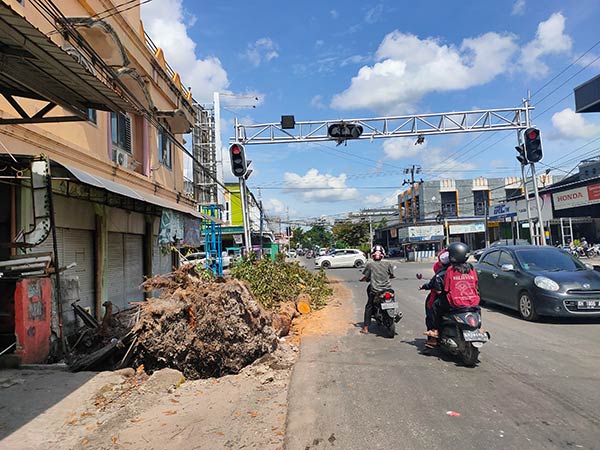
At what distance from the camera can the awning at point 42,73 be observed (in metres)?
4.02

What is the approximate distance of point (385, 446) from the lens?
3.50 meters

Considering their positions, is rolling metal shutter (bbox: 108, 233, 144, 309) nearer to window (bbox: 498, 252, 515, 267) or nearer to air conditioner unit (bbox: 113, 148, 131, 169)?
air conditioner unit (bbox: 113, 148, 131, 169)

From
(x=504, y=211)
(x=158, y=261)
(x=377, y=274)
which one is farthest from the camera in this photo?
(x=504, y=211)

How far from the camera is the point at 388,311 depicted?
7.50 metres

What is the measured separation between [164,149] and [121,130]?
10.8 feet

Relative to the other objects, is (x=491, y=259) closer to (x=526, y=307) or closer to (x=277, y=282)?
(x=526, y=307)

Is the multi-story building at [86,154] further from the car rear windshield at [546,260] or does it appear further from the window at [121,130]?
the car rear windshield at [546,260]

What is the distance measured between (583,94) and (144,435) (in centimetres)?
3653

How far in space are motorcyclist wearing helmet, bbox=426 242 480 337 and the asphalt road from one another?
0.82 m

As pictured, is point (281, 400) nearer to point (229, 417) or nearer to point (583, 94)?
point (229, 417)

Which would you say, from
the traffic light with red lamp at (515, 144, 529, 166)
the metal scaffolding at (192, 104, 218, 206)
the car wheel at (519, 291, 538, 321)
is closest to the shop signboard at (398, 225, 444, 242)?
the metal scaffolding at (192, 104, 218, 206)

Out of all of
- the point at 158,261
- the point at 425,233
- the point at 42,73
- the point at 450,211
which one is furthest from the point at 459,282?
the point at 450,211

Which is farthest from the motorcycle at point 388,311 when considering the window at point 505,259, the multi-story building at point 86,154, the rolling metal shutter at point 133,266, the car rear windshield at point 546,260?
the rolling metal shutter at point 133,266

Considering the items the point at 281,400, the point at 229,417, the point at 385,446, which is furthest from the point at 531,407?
the point at 229,417
